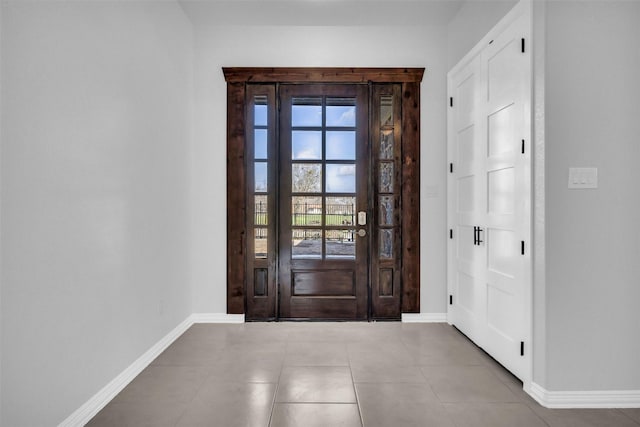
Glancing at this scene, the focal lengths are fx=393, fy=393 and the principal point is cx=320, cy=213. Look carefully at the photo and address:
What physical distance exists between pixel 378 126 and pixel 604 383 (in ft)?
8.81

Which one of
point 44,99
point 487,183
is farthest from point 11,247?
point 487,183

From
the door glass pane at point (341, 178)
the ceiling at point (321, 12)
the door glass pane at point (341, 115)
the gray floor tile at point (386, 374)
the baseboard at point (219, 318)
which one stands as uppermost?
the ceiling at point (321, 12)

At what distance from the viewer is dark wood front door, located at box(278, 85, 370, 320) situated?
12.8 ft

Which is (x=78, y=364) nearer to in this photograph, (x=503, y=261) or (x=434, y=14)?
(x=503, y=261)

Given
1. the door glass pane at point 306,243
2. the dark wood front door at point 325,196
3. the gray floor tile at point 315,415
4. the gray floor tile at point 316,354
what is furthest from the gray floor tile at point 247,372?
the door glass pane at point 306,243

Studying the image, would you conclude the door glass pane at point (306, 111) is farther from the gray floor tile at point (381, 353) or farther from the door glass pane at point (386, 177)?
the gray floor tile at point (381, 353)

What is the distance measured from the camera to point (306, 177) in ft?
12.8

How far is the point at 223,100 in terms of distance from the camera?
3887mm

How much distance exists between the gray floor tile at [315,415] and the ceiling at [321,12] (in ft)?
10.5

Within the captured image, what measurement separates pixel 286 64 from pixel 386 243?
2.03 m

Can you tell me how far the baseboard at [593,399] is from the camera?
2.20 m

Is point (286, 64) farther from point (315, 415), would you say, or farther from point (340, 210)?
point (315, 415)

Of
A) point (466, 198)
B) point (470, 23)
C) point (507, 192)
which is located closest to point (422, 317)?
point (466, 198)

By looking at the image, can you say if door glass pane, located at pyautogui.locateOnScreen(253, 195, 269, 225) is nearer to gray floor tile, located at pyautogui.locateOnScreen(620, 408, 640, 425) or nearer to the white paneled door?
the white paneled door
